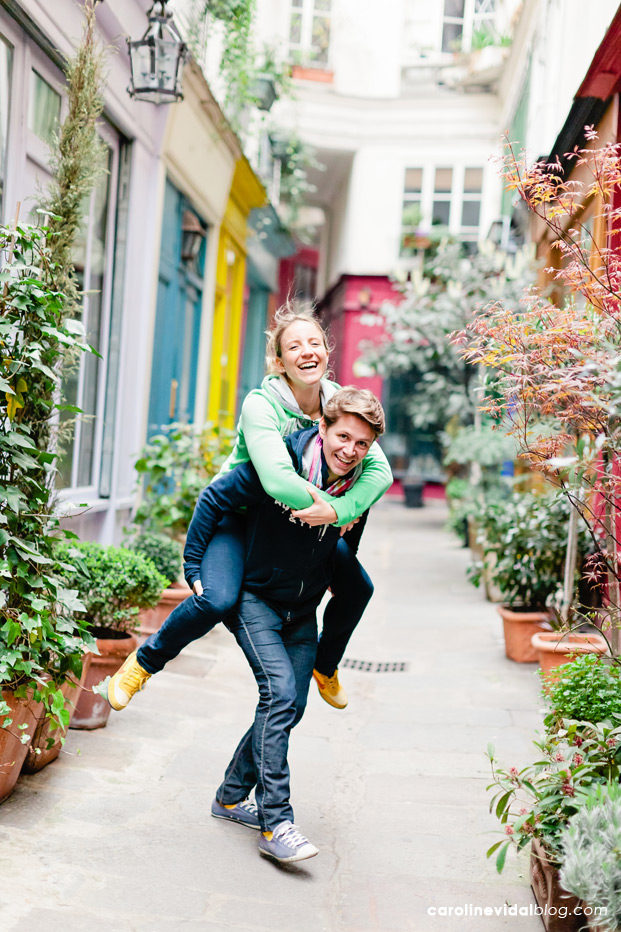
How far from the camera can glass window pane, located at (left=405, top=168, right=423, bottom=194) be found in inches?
756

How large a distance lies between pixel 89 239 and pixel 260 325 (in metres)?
9.55

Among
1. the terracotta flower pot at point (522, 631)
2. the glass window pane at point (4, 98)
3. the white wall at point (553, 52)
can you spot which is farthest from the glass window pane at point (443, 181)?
the glass window pane at point (4, 98)

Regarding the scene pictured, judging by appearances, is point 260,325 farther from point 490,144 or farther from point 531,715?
point 531,715

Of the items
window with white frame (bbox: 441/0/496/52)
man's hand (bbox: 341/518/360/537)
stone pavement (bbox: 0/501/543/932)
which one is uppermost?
window with white frame (bbox: 441/0/496/52)

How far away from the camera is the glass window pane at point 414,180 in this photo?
63.0 feet

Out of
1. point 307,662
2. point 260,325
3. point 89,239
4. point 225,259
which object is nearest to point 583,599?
point 307,662

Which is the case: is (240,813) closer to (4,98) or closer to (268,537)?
(268,537)

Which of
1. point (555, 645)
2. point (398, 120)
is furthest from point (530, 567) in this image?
point (398, 120)

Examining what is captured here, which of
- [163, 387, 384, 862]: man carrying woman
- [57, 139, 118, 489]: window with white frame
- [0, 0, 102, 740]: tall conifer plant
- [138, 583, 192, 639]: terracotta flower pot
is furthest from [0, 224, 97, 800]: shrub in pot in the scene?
[57, 139, 118, 489]: window with white frame

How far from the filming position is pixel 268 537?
3.39m

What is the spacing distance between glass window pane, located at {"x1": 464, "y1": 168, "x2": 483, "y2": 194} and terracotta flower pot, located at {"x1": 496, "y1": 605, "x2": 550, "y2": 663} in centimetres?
1386

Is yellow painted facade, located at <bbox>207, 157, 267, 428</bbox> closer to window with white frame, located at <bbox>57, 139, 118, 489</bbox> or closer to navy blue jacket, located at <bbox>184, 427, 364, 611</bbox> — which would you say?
window with white frame, located at <bbox>57, 139, 118, 489</bbox>

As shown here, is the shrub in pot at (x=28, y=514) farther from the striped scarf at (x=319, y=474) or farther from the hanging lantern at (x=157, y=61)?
the hanging lantern at (x=157, y=61)

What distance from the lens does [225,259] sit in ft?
38.7
